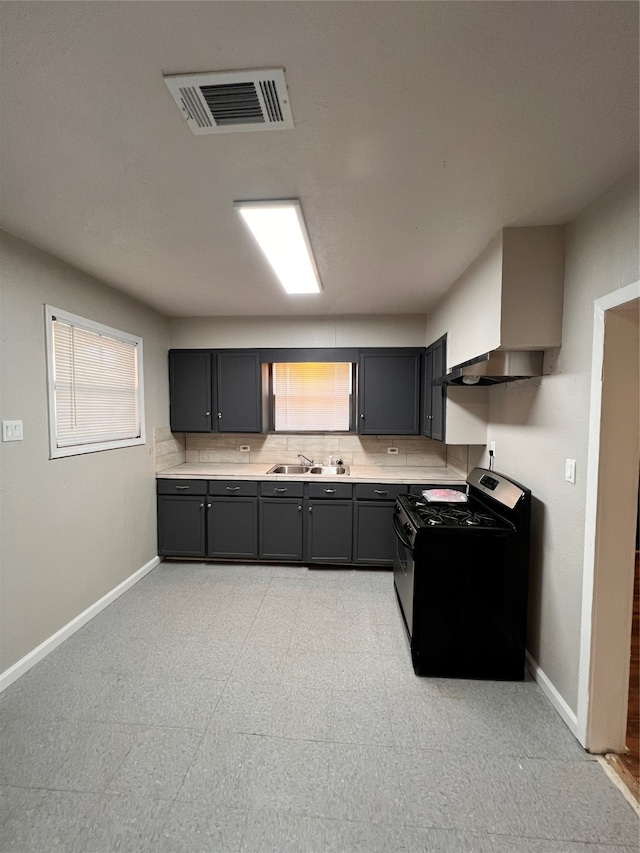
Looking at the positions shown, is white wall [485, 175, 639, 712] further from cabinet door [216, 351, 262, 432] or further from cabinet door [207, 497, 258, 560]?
cabinet door [216, 351, 262, 432]

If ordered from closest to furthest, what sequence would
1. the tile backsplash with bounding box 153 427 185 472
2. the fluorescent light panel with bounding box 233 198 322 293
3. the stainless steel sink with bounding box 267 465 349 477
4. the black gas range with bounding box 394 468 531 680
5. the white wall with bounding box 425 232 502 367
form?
the fluorescent light panel with bounding box 233 198 322 293
the white wall with bounding box 425 232 502 367
the black gas range with bounding box 394 468 531 680
the tile backsplash with bounding box 153 427 185 472
the stainless steel sink with bounding box 267 465 349 477

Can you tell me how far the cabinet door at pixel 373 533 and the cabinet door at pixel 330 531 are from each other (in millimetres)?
77

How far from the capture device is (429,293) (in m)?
2.90

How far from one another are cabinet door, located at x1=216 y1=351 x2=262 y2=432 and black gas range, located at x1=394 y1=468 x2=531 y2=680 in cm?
220

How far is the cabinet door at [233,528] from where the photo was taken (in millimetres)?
3354

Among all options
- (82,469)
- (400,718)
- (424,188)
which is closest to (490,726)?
(400,718)

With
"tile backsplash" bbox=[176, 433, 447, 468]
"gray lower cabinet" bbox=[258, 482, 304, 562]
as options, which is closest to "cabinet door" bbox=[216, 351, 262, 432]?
"tile backsplash" bbox=[176, 433, 447, 468]

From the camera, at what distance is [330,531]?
3279 mm

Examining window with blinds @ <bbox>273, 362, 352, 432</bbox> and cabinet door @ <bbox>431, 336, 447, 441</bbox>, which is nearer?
cabinet door @ <bbox>431, 336, 447, 441</bbox>

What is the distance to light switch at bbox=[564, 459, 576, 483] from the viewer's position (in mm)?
1670

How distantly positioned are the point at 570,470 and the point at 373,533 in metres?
1.89

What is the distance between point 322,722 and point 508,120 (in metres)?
2.64

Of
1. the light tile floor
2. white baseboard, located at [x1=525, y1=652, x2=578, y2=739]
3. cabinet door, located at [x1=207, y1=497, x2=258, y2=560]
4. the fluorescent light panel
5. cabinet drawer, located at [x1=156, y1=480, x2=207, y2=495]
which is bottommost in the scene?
the light tile floor

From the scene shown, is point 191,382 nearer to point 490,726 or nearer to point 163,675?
point 163,675
